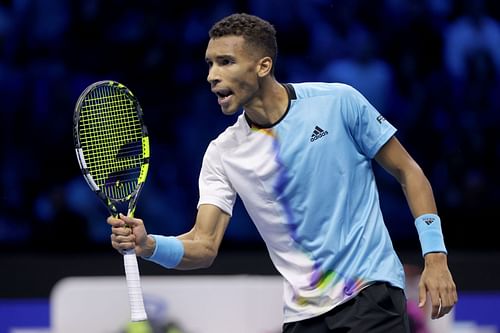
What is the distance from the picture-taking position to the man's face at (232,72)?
4.62m

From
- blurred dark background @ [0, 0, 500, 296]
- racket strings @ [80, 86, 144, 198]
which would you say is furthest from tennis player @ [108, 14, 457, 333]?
blurred dark background @ [0, 0, 500, 296]

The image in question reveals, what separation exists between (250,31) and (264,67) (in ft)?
0.53

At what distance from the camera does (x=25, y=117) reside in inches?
323

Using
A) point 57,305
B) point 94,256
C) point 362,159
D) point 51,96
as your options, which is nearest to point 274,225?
point 362,159

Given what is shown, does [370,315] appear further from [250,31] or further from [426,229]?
[250,31]

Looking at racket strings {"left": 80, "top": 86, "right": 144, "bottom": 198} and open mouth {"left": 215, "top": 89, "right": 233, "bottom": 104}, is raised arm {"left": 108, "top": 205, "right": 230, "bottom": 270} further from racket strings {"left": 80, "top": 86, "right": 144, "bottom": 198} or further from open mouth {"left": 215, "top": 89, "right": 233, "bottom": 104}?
open mouth {"left": 215, "top": 89, "right": 233, "bottom": 104}

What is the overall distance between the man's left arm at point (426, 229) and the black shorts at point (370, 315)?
0.22m

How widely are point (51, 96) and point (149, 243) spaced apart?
12.9ft

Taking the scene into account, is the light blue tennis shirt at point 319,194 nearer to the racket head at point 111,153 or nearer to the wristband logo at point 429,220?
the wristband logo at point 429,220

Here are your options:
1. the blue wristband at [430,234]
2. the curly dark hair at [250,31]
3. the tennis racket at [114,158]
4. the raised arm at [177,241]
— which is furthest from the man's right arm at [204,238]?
the blue wristband at [430,234]

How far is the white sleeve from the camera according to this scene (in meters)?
4.81

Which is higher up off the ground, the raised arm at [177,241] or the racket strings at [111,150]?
the racket strings at [111,150]

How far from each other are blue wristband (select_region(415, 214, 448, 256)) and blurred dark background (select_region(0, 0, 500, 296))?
11.6 ft

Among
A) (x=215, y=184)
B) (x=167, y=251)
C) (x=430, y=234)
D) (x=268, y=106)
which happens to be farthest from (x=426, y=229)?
(x=167, y=251)
